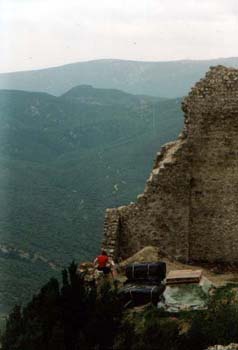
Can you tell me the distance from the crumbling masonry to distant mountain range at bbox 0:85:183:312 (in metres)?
19.9

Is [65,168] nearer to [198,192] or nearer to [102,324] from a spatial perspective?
[198,192]

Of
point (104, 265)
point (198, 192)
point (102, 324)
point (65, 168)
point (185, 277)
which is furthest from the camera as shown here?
point (65, 168)

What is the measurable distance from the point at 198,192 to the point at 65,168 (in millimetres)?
77001

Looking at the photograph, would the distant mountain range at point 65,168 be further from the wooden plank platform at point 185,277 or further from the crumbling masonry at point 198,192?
the wooden plank platform at point 185,277

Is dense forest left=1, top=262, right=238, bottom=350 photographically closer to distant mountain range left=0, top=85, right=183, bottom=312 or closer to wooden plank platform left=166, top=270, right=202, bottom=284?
wooden plank platform left=166, top=270, right=202, bottom=284

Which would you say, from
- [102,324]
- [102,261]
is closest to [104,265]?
[102,261]

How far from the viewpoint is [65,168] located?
100m

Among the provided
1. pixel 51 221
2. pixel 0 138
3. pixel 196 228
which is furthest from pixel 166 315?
pixel 0 138

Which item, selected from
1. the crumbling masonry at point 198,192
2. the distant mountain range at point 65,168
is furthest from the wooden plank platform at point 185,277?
the distant mountain range at point 65,168

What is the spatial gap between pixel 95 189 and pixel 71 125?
4303cm

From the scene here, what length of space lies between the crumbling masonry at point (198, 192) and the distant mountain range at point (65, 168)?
65.2 ft

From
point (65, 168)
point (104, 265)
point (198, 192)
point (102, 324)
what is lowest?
point (65, 168)

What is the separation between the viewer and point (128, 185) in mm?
78312

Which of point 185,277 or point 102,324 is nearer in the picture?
point 102,324
